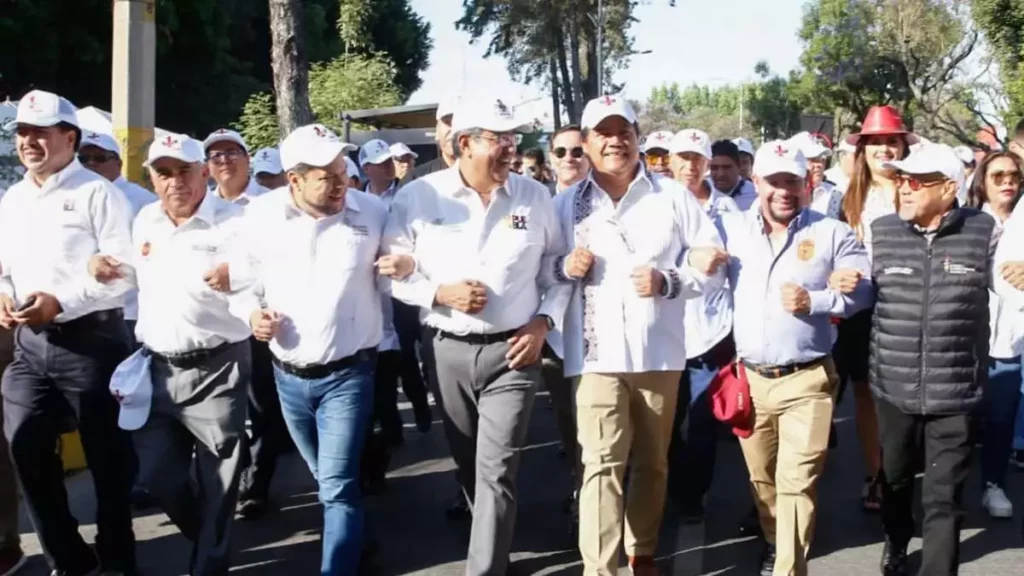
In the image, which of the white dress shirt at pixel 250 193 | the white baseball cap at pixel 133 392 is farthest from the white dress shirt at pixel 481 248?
the white dress shirt at pixel 250 193

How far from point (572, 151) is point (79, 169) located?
2815 millimetres

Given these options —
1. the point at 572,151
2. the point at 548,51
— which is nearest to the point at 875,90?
the point at 548,51

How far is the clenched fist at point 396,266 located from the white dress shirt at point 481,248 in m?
0.08

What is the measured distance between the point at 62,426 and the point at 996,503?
476 cm

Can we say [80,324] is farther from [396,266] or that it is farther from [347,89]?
[347,89]

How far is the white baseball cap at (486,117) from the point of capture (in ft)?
14.4

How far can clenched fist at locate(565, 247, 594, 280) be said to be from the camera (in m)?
4.35

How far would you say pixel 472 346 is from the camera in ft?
14.7

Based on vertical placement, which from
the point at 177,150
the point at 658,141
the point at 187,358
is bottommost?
the point at 187,358

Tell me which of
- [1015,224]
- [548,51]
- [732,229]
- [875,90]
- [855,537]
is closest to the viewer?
[1015,224]

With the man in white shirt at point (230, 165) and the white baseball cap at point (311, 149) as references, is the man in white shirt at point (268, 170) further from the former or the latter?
the white baseball cap at point (311, 149)

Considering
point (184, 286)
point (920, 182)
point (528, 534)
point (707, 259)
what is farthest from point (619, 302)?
point (184, 286)

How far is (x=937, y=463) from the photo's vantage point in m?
4.44

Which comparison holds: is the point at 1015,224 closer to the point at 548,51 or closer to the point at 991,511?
the point at 991,511
